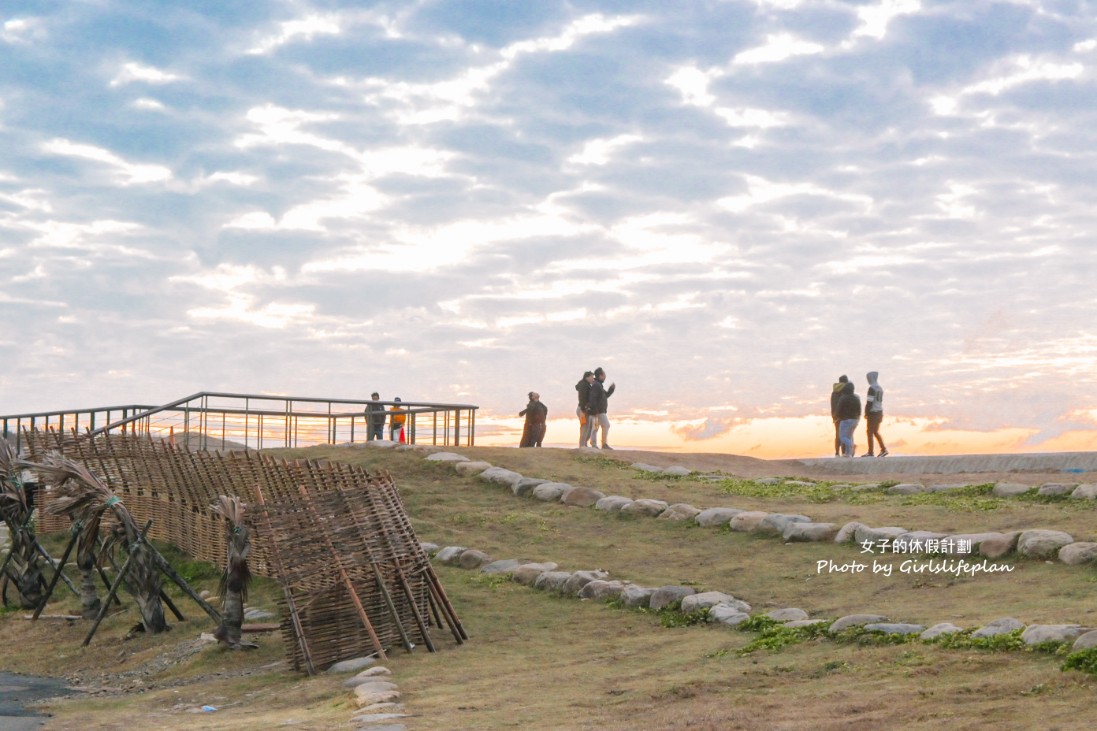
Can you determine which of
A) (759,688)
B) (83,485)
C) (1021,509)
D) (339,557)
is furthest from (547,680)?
(1021,509)

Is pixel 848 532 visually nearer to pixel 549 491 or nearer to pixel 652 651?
pixel 652 651

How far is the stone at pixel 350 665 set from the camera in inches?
400

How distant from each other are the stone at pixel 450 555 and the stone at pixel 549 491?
11.0 ft

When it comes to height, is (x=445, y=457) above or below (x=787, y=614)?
above

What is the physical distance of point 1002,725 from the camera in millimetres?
6199

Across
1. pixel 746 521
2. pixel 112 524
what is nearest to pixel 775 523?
pixel 746 521

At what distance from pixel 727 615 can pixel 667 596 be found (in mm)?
1003

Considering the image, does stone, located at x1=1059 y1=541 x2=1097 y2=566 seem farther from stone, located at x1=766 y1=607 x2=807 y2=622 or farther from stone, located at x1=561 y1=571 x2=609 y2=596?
stone, located at x1=561 y1=571 x2=609 y2=596

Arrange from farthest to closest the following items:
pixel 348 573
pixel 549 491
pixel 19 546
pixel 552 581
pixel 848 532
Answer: pixel 549 491
pixel 19 546
pixel 848 532
pixel 552 581
pixel 348 573

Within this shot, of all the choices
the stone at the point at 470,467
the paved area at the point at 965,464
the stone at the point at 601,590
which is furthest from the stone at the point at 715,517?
the paved area at the point at 965,464

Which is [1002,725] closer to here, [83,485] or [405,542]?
[405,542]

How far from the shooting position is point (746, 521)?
49.2 feet

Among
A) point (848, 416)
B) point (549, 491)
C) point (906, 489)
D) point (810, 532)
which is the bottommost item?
point (810, 532)

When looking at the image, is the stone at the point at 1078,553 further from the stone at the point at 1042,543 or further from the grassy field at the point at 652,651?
the stone at the point at 1042,543
